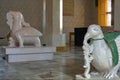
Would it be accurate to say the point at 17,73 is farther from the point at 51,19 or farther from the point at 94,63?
the point at 51,19

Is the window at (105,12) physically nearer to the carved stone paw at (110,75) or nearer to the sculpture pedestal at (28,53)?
the sculpture pedestal at (28,53)

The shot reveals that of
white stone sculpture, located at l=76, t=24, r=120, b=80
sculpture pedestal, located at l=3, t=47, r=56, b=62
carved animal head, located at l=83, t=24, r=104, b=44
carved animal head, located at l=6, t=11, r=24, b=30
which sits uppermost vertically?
carved animal head, located at l=6, t=11, r=24, b=30

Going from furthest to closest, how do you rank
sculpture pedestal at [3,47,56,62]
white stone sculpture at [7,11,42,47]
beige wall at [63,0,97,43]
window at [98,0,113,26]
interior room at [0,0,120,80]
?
1. beige wall at [63,0,97,43]
2. window at [98,0,113,26]
3. white stone sculpture at [7,11,42,47]
4. sculpture pedestal at [3,47,56,62]
5. interior room at [0,0,120,80]

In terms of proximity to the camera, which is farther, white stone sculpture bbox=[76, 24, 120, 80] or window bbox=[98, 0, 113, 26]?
window bbox=[98, 0, 113, 26]

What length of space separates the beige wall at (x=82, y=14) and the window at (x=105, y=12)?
0.74 m

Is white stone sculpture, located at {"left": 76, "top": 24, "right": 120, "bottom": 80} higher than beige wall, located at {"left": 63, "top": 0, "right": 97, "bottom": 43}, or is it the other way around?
beige wall, located at {"left": 63, "top": 0, "right": 97, "bottom": 43}

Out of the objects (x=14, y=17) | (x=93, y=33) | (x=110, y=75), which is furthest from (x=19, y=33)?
(x=110, y=75)

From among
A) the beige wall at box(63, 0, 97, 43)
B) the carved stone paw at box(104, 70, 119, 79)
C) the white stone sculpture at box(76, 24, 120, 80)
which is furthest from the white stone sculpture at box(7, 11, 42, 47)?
the beige wall at box(63, 0, 97, 43)

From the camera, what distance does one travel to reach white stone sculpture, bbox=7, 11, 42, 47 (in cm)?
490

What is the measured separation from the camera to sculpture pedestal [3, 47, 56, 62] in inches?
187

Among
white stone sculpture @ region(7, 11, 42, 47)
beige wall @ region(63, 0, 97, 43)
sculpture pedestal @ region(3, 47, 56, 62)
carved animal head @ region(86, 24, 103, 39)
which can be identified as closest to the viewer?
carved animal head @ region(86, 24, 103, 39)

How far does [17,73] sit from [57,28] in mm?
4119

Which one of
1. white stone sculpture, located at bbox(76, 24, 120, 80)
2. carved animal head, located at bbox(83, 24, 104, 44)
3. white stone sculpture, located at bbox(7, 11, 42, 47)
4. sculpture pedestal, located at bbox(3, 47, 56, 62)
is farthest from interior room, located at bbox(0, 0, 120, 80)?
carved animal head, located at bbox(83, 24, 104, 44)

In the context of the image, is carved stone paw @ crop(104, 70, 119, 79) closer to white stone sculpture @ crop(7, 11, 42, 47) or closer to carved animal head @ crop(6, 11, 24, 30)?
white stone sculpture @ crop(7, 11, 42, 47)
